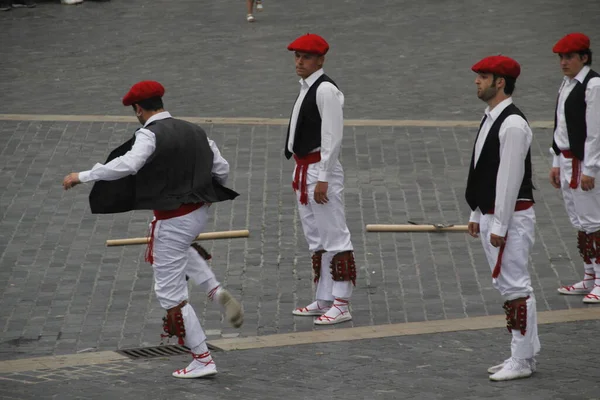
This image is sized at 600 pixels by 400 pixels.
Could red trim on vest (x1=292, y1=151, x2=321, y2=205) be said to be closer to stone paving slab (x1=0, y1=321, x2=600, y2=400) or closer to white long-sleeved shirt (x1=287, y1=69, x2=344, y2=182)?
white long-sleeved shirt (x1=287, y1=69, x2=344, y2=182)

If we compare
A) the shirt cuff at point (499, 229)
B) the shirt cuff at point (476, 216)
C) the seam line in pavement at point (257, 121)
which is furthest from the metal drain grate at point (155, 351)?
the seam line in pavement at point (257, 121)

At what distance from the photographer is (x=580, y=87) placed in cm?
949

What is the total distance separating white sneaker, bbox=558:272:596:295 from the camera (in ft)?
32.4

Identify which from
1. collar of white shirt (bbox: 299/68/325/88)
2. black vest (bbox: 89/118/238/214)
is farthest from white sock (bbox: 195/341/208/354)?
collar of white shirt (bbox: 299/68/325/88)

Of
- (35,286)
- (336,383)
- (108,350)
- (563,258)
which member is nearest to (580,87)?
(563,258)

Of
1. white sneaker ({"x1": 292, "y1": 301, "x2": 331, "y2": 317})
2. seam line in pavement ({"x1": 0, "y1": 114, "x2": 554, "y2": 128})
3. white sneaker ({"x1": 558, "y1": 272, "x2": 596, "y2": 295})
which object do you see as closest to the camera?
white sneaker ({"x1": 292, "y1": 301, "x2": 331, "y2": 317})

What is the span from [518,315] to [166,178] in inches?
98.8

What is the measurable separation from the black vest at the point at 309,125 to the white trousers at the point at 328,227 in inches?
6.3

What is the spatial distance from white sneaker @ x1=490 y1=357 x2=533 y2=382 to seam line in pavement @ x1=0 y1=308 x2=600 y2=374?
1170 millimetres

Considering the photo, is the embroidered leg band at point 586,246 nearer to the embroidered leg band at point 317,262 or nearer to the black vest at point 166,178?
the embroidered leg band at point 317,262

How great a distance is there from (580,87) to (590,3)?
43.8 feet

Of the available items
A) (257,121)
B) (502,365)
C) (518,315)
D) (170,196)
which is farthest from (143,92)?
(257,121)

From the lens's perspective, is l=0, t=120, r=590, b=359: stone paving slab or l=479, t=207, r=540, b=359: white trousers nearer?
l=479, t=207, r=540, b=359: white trousers

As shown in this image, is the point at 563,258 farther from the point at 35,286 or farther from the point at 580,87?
the point at 35,286
